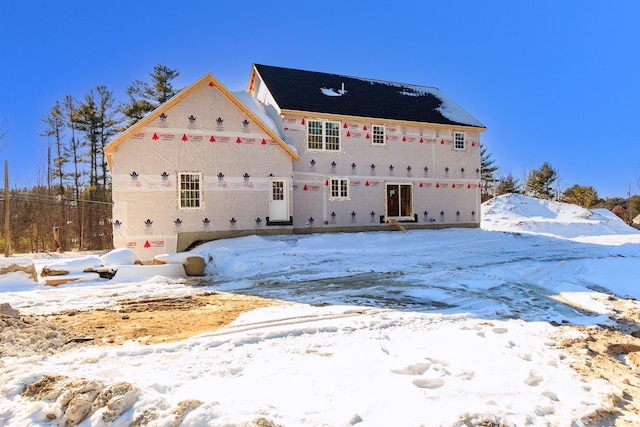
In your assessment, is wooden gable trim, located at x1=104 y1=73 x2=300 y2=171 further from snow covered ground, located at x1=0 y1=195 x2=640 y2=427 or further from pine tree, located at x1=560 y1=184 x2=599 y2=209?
pine tree, located at x1=560 y1=184 x2=599 y2=209

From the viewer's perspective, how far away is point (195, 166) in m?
14.5

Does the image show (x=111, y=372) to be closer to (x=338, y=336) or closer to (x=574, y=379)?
(x=338, y=336)

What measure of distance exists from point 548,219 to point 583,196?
15898 mm

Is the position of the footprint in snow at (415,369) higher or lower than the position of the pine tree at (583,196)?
lower

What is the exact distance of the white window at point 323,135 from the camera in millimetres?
17688

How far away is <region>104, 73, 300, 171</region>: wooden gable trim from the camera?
43.6ft

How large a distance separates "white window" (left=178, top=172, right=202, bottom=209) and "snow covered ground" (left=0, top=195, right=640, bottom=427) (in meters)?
4.94

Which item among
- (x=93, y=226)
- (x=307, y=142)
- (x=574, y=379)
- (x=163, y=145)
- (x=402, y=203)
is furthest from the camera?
(x=93, y=226)

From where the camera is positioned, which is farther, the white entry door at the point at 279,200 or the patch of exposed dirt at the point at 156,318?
the white entry door at the point at 279,200

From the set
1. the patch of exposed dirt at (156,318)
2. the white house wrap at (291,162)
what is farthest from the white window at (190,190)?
the patch of exposed dirt at (156,318)

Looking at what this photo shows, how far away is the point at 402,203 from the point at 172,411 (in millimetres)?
17949

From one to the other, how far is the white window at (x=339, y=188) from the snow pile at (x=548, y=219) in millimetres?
11174

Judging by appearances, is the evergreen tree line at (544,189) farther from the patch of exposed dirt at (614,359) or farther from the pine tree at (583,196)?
the patch of exposed dirt at (614,359)

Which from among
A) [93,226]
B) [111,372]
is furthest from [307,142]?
[93,226]
